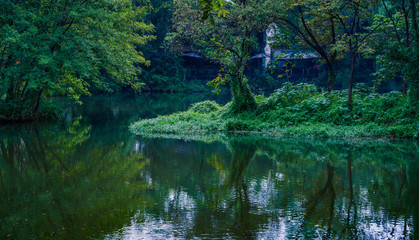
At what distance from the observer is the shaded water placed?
16.4 feet

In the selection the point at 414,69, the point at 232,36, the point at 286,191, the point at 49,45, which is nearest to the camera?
the point at 286,191

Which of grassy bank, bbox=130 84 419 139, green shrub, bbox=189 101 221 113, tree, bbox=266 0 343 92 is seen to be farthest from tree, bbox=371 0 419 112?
green shrub, bbox=189 101 221 113

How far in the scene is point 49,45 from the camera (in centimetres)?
1612

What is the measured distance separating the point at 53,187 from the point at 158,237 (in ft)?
10.3

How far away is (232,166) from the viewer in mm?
8938

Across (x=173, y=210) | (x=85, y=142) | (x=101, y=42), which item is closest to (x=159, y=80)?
(x=101, y=42)

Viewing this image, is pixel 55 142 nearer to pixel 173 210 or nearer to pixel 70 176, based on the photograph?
pixel 70 176

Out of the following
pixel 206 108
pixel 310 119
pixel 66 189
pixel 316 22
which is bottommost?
pixel 66 189

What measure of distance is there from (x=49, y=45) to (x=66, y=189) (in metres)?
10.9

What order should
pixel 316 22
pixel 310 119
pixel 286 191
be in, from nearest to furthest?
pixel 286 191, pixel 310 119, pixel 316 22

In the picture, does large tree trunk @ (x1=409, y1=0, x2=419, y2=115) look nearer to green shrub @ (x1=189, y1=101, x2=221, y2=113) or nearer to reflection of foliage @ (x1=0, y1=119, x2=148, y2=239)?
green shrub @ (x1=189, y1=101, x2=221, y2=113)

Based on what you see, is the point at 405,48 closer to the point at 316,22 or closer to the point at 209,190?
the point at 316,22

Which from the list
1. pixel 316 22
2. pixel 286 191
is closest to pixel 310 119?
pixel 316 22

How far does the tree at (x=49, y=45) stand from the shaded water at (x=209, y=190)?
431 centimetres
